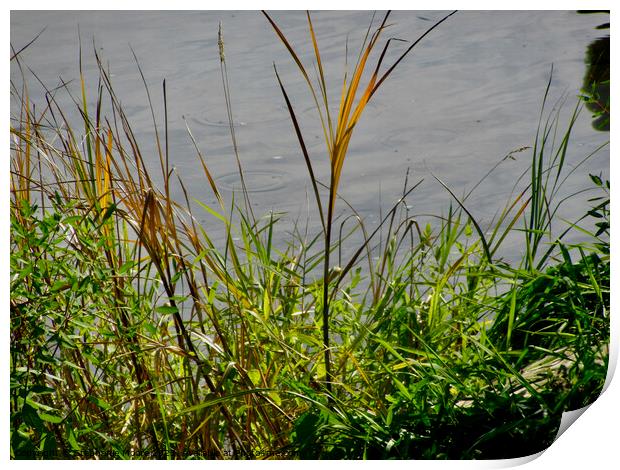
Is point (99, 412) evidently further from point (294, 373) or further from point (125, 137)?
point (125, 137)

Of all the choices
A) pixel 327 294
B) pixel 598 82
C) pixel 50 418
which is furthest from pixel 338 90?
pixel 50 418

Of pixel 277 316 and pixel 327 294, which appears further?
pixel 277 316

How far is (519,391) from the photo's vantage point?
2139mm

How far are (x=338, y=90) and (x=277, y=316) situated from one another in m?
0.63

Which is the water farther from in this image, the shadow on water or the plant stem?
the plant stem

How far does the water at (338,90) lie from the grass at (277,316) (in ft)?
0.16

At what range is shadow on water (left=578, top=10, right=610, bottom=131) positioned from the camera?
239cm

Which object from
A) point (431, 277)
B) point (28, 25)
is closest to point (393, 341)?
point (431, 277)

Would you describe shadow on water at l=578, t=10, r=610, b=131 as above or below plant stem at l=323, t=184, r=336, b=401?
above

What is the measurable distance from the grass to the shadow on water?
109mm

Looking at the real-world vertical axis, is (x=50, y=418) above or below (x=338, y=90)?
below

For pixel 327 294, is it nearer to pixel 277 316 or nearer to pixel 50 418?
pixel 277 316

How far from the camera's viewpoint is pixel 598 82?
242cm

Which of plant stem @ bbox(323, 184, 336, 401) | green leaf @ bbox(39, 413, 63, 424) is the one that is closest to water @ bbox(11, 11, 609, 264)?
plant stem @ bbox(323, 184, 336, 401)
